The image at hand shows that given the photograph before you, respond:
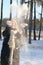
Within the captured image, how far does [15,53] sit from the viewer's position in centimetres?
288

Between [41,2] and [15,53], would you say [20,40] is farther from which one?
[41,2]

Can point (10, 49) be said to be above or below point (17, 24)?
below

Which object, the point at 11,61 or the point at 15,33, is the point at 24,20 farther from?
the point at 11,61

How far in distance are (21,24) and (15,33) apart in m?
0.14

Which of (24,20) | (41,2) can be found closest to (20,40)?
(24,20)

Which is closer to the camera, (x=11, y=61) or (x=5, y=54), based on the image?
(x=11, y=61)

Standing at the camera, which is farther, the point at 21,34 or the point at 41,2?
the point at 41,2

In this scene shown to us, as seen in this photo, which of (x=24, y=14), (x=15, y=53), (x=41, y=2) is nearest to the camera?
(x=24, y=14)

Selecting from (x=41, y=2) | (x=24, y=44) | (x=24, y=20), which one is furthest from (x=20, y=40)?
(x=41, y=2)

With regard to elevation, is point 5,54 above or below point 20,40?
below

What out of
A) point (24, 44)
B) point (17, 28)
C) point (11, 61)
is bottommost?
point (11, 61)

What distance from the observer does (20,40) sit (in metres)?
2.77

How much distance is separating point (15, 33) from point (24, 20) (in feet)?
0.62

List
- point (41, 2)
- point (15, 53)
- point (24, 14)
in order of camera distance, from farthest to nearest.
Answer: point (41, 2) → point (15, 53) → point (24, 14)
